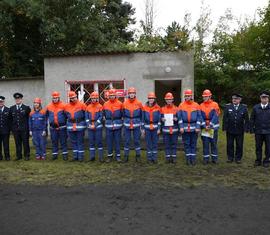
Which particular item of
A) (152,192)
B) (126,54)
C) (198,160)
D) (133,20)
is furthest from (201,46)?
(152,192)

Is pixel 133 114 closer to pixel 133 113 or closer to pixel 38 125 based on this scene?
pixel 133 113

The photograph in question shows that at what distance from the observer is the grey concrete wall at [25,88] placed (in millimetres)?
14438

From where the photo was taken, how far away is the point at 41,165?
29.2ft

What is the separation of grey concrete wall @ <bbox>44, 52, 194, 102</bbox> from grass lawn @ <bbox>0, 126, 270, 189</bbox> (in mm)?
3262

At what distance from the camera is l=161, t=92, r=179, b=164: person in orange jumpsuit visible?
879cm

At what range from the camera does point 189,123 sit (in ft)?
28.2

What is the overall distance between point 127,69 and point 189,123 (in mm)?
3993

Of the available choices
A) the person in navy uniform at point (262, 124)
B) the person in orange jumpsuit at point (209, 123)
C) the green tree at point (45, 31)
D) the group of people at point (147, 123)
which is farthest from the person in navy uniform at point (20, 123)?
the green tree at point (45, 31)

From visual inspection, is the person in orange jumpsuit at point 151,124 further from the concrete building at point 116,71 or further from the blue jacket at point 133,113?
the concrete building at point 116,71

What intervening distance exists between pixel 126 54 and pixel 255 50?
62.2 feet

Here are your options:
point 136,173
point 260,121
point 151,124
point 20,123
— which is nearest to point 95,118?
point 151,124

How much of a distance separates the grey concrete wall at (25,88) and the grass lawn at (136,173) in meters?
5.40

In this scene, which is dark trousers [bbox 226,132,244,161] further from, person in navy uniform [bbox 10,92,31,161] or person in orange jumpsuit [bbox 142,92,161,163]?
person in navy uniform [bbox 10,92,31,161]

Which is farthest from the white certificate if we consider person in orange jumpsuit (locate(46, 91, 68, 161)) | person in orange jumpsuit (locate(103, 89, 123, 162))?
person in orange jumpsuit (locate(46, 91, 68, 161))
